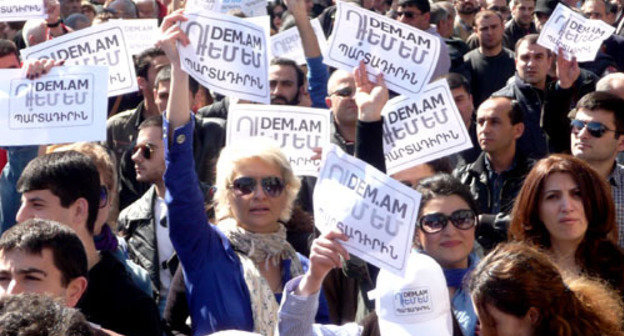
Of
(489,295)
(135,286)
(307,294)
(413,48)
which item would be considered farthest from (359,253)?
(413,48)

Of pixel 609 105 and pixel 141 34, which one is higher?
pixel 609 105

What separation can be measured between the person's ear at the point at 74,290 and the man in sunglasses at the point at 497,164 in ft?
9.33

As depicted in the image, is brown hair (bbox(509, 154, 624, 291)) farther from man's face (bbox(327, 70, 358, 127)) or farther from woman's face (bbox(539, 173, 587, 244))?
man's face (bbox(327, 70, 358, 127))

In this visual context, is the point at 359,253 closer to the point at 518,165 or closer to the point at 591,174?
the point at 591,174

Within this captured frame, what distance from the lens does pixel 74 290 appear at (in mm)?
3910

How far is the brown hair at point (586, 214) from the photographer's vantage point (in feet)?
15.3

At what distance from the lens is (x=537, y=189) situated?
4.83 metres

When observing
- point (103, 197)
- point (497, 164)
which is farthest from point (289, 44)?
point (103, 197)

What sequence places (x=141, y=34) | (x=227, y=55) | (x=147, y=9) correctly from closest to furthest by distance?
(x=227, y=55) → (x=141, y=34) → (x=147, y=9)

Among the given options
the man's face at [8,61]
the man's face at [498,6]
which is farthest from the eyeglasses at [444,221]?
the man's face at [498,6]

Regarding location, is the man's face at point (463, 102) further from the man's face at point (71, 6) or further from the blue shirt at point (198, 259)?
the man's face at point (71, 6)

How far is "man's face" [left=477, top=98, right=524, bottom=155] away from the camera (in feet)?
22.3

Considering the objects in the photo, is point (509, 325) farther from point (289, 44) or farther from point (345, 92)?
point (289, 44)

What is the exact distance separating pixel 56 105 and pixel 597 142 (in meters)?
2.84
